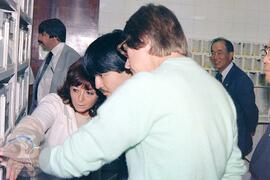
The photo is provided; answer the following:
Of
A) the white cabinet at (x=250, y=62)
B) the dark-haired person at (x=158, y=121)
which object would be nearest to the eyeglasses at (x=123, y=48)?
the dark-haired person at (x=158, y=121)

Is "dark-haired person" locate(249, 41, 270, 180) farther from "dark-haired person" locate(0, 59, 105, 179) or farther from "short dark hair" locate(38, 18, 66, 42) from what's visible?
"short dark hair" locate(38, 18, 66, 42)

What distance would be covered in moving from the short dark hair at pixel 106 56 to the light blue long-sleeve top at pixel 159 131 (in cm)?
42

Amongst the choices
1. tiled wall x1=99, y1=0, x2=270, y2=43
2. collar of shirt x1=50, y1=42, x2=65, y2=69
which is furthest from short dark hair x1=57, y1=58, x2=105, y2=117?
tiled wall x1=99, y1=0, x2=270, y2=43

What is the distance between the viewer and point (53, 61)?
363 cm

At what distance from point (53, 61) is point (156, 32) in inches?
104

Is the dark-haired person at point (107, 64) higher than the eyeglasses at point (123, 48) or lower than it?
lower

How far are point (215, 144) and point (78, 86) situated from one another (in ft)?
2.99

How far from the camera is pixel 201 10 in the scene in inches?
175

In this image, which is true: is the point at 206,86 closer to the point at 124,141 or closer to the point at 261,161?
the point at 124,141

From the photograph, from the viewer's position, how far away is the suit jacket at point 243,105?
11.0 feet

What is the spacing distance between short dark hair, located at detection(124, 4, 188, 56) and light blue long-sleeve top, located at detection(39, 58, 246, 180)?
0.06m

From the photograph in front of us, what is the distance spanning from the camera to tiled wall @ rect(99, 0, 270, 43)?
14.5ft

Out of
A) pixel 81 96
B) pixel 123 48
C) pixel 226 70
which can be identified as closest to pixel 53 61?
pixel 226 70

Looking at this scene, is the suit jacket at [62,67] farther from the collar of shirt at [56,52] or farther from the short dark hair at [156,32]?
the short dark hair at [156,32]
